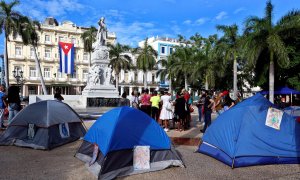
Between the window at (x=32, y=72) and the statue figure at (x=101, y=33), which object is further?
the window at (x=32, y=72)

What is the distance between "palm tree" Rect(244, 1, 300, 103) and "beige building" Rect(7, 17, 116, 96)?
43412 mm

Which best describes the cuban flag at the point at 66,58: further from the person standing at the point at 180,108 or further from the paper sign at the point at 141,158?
the paper sign at the point at 141,158

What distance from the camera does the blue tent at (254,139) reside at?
6488mm

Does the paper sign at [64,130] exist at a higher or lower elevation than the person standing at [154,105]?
lower

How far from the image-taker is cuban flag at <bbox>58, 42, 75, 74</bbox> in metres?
36.2

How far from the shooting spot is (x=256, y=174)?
19.4ft

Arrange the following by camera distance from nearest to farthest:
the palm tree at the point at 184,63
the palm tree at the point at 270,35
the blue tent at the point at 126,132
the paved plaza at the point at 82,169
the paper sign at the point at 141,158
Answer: the paved plaza at the point at 82,169, the blue tent at the point at 126,132, the paper sign at the point at 141,158, the palm tree at the point at 270,35, the palm tree at the point at 184,63

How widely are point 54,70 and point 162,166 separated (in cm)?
5948

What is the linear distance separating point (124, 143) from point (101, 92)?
18783mm

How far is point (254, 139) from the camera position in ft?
21.7

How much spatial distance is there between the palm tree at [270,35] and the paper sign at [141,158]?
18.2m

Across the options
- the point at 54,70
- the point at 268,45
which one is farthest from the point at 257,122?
the point at 54,70

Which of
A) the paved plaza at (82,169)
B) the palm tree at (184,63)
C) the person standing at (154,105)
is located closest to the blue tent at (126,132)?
the paved plaza at (82,169)

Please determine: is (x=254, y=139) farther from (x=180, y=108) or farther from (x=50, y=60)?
(x=50, y=60)
